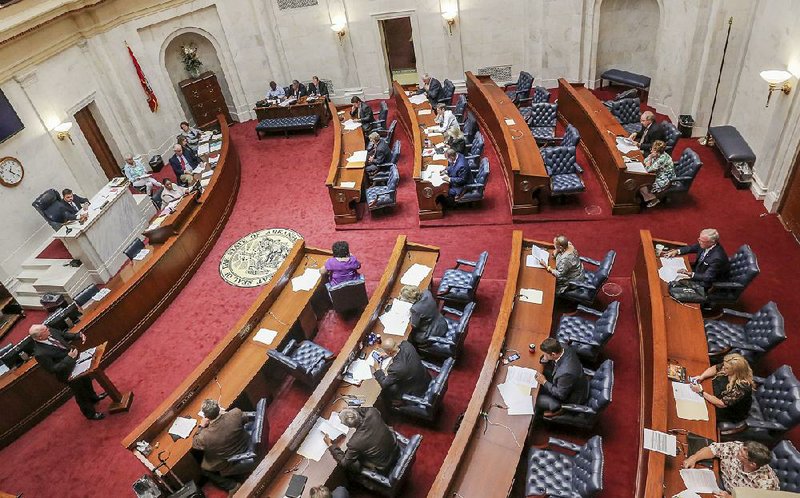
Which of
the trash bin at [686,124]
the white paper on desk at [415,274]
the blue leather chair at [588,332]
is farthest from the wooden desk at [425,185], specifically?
the trash bin at [686,124]

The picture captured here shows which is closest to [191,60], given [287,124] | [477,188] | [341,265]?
[287,124]

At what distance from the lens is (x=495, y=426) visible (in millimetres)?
5457

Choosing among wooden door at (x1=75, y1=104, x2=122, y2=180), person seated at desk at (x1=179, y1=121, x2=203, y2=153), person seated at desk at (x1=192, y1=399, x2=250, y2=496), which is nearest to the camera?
person seated at desk at (x1=192, y1=399, x2=250, y2=496)

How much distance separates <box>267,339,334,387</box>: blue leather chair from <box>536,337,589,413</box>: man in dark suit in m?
2.72

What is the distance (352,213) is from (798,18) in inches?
302

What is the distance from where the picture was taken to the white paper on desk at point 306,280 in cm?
772

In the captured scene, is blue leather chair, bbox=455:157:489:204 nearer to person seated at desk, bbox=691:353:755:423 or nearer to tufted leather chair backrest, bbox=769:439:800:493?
person seated at desk, bbox=691:353:755:423

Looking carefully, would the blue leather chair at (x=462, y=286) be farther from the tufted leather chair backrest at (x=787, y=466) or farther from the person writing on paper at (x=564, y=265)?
the tufted leather chair backrest at (x=787, y=466)

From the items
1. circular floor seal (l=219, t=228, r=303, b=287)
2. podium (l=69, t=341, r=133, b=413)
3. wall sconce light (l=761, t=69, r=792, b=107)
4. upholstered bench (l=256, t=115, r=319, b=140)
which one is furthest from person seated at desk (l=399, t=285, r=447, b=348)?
upholstered bench (l=256, t=115, r=319, b=140)

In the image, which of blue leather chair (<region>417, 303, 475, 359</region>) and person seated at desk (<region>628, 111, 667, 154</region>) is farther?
person seated at desk (<region>628, 111, 667, 154</region>)

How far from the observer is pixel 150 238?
934 centimetres

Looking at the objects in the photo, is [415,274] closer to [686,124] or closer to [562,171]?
[562,171]

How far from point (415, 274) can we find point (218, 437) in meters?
3.39

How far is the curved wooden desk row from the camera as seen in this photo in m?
7.22
